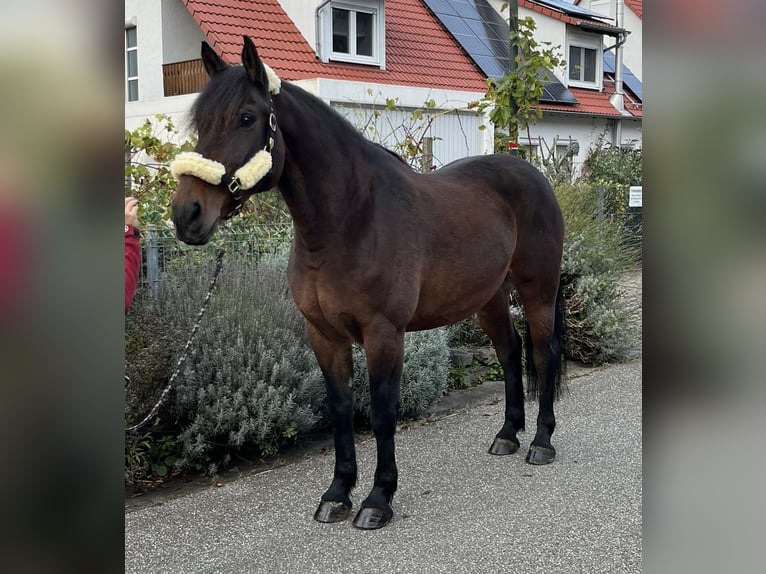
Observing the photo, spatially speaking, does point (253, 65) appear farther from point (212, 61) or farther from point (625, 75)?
point (625, 75)

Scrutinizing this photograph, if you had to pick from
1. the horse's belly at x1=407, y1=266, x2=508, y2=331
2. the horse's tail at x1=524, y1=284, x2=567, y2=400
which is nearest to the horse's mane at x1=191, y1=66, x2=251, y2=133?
the horse's belly at x1=407, y1=266, x2=508, y2=331

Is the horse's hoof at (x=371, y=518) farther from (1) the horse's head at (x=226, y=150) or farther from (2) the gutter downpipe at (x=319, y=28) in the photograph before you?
(2) the gutter downpipe at (x=319, y=28)

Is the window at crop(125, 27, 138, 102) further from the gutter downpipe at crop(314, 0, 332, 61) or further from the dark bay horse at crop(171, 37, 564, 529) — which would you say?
Result: the dark bay horse at crop(171, 37, 564, 529)

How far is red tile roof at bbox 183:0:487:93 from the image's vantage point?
48.8ft

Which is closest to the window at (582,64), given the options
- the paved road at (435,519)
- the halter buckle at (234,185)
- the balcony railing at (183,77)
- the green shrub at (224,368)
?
the balcony railing at (183,77)

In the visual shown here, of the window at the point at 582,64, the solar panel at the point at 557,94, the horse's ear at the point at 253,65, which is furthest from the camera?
the window at the point at 582,64

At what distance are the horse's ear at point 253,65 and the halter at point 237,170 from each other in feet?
0.13

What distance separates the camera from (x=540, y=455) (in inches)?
179

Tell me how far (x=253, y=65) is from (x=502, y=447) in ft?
9.09

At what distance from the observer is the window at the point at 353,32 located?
15438 mm

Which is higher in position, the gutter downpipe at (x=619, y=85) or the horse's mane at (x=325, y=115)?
the gutter downpipe at (x=619, y=85)

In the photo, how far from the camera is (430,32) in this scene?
62.1ft
